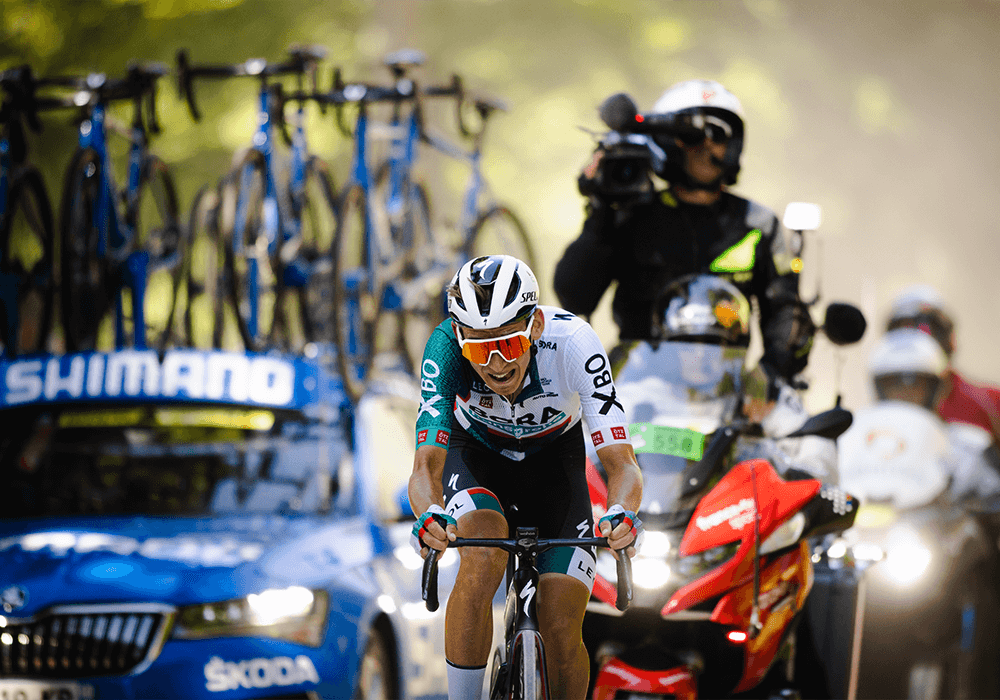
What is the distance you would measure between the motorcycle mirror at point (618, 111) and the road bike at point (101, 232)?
395 cm

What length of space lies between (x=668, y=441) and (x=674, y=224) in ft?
4.06

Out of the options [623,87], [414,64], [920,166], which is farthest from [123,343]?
[920,166]

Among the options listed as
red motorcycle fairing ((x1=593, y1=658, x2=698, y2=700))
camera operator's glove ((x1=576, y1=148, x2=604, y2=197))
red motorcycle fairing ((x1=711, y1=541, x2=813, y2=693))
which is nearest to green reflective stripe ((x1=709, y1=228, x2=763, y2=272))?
camera operator's glove ((x1=576, y1=148, x2=604, y2=197))

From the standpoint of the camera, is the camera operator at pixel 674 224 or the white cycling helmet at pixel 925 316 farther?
the white cycling helmet at pixel 925 316

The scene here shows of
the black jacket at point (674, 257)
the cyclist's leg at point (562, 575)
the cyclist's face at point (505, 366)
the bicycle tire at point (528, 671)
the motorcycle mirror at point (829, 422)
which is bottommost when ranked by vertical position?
the bicycle tire at point (528, 671)

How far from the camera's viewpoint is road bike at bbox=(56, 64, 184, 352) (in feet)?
26.2

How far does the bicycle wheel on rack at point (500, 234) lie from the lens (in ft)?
29.7

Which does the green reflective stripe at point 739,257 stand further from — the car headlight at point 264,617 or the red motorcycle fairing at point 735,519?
the car headlight at point 264,617

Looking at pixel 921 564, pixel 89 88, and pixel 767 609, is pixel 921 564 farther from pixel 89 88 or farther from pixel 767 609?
pixel 89 88

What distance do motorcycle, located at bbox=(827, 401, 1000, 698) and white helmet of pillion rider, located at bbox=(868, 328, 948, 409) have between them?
82cm

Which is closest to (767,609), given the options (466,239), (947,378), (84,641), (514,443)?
(514,443)

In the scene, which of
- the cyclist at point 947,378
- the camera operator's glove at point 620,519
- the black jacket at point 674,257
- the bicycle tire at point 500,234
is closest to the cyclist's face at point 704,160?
the black jacket at point 674,257

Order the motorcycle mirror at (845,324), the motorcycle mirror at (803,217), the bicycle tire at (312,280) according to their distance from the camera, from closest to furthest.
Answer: the motorcycle mirror at (845,324)
the motorcycle mirror at (803,217)
the bicycle tire at (312,280)

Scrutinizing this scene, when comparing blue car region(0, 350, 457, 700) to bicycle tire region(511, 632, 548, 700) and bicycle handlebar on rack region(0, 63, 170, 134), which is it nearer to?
bicycle tire region(511, 632, 548, 700)
